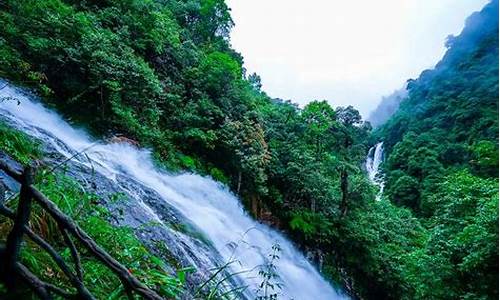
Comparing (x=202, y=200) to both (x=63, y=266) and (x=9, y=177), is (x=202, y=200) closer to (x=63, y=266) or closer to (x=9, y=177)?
(x=9, y=177)

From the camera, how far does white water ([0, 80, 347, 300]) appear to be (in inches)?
249

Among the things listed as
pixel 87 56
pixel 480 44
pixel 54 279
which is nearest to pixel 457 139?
pixel 480 44

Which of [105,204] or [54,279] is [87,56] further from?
[54,279]

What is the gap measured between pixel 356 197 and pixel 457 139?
1953 centimetres

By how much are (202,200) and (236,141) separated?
2.14 meters

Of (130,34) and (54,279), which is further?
(130,34)

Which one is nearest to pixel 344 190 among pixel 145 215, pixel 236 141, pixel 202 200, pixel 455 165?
pixel 236 141

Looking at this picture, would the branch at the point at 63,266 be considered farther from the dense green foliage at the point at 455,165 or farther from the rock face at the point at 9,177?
the dense green foliage at the point at 455,165

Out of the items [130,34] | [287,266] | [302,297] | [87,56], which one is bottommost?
[302,297]

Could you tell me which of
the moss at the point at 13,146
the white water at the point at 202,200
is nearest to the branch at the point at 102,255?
the moss at the point at 13,146

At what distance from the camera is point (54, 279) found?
1471mm

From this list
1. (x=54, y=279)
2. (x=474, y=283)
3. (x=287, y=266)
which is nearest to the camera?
(x=54, y=279)

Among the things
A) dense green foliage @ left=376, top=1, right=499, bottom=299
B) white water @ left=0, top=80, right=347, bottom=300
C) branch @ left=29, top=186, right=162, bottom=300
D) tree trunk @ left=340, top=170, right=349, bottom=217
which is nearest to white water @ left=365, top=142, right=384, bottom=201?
dense green foliage @ left=376, top=1, right=499, bottom=299

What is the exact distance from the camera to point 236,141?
9.82m
